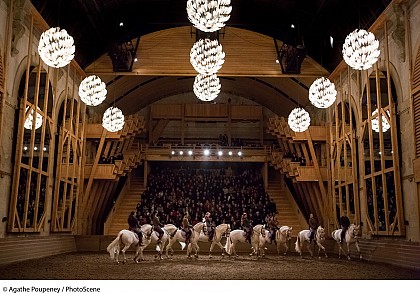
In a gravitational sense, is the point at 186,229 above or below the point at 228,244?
above

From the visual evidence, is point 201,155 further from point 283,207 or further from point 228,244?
point 228,244

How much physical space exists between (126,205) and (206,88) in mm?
17567

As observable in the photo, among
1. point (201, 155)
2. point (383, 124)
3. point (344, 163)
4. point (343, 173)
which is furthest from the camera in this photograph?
point (201, 155)

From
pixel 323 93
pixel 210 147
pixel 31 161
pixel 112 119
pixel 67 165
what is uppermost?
pixel 210 147

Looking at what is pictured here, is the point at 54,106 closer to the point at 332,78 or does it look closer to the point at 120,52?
the point at 120,52

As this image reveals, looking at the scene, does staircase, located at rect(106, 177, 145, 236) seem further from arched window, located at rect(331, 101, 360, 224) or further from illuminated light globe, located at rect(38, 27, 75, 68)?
illuminated light globe, located at rect(38, 27, 75, 68)

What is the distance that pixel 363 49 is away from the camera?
12.4m

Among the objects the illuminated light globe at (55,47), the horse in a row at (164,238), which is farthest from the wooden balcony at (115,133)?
the illuminated light globe at (55,47)

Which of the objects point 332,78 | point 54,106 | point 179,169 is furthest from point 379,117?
point 179,169

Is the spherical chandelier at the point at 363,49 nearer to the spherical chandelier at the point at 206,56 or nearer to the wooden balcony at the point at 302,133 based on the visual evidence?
the spherical chandelier at the point at 206,56

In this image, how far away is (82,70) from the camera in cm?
2405

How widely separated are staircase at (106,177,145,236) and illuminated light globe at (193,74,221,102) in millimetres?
15596

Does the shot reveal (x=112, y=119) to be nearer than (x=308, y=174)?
Yes

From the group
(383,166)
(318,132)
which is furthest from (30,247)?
(318,132)
